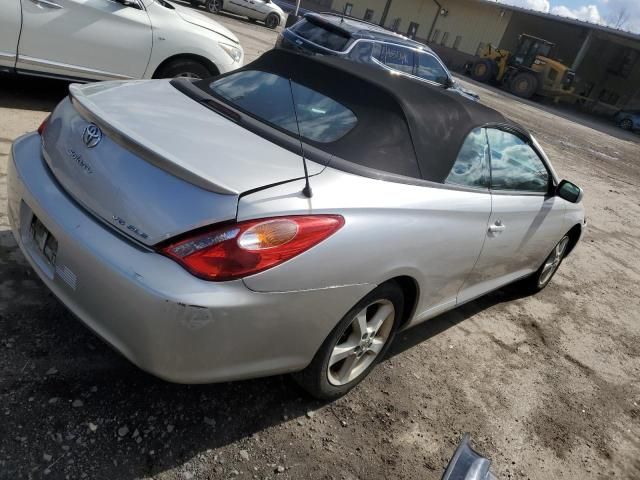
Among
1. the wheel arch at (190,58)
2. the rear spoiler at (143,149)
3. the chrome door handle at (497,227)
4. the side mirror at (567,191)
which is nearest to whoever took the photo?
the rear spoiler at (143,149)

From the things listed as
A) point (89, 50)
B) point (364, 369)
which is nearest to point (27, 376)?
point (364, 369)

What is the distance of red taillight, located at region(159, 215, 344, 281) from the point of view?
1.91 m

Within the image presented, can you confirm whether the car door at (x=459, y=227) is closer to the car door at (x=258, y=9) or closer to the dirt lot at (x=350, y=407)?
the dirt lot at (x=350, y=407)

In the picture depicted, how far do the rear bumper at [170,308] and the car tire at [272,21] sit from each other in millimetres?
20530

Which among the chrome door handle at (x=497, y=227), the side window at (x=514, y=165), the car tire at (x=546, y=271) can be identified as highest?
the side window at (x=514, y=165)

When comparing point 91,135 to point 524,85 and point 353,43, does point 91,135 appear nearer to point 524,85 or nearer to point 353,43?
point 353,43

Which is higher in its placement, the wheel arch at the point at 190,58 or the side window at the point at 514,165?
the side window at the point at 514,165

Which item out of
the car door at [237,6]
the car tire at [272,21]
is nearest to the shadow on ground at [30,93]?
the car door at [237,6]

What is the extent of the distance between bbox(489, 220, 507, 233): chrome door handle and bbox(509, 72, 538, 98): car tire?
27.0 metres

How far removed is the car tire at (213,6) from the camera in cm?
1903

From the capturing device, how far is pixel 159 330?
1.89 metres

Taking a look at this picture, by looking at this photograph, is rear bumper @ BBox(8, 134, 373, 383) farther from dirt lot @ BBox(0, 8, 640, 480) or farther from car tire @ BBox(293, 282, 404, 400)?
dirt lot @ BBox(0, 8, 640, 480)

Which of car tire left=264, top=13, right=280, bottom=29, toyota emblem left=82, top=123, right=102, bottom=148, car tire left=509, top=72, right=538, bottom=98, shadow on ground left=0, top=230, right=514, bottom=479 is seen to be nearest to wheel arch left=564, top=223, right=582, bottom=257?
shadow on ground left=0, top=230, right=514, bottom=479

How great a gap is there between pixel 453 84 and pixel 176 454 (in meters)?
9.66
